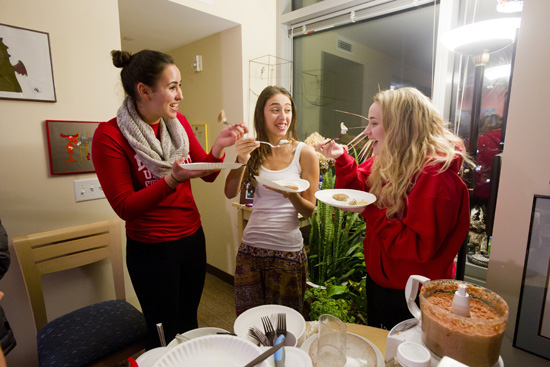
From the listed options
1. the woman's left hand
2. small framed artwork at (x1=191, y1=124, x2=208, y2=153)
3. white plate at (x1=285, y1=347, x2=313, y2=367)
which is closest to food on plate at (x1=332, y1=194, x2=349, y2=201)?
the woman's left hand

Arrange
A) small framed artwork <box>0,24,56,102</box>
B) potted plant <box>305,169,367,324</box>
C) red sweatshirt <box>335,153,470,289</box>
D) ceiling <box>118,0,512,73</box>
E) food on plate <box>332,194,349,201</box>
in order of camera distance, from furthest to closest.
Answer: ceiling <box>118,0,512,73</box>, potted plant <box>305,169,367,324</box>, small framed artwork <box>0,24,56,102</box>, food on plate <box>332,194,349,201</box>, red sweatshirt <box>335,153,470,289</box>

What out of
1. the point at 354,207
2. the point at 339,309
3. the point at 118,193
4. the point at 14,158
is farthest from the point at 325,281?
the point at 14,158

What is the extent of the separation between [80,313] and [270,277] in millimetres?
1024

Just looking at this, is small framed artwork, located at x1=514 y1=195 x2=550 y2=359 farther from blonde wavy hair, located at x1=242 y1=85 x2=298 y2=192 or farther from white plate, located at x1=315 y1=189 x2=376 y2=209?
blonde wavy hair, located at x1=242 y1=85 x2=298 y2=192

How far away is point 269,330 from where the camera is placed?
2.62 feet

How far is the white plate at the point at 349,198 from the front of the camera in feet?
3.64

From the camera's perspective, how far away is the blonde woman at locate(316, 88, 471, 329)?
97cm

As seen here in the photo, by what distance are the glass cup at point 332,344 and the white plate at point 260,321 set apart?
0.38ft

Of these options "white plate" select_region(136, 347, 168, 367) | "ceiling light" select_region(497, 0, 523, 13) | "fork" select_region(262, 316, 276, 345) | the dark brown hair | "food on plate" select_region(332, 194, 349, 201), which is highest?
"ceiling light" select_region(497, 0, 523, 13)

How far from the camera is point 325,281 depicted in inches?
85.0

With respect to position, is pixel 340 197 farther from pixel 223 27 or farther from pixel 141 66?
pixel 223 27

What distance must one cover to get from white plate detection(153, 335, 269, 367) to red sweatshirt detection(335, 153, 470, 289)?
647 mm

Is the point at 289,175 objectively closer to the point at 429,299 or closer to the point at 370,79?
the point at 429,299

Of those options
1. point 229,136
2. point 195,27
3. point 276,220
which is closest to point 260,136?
point 229,136
